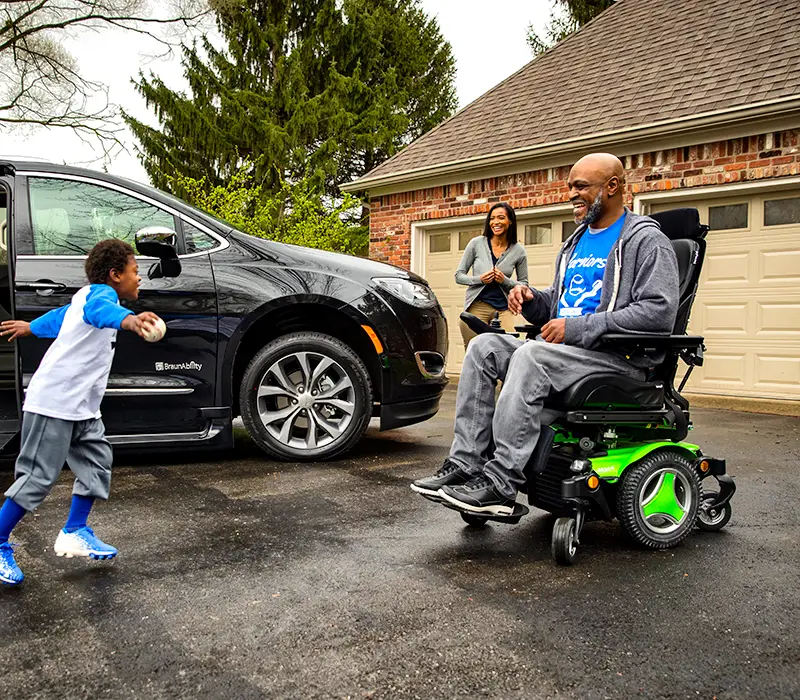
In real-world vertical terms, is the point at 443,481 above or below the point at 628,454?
below

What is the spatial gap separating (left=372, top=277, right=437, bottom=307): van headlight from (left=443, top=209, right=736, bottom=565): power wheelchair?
219 cm

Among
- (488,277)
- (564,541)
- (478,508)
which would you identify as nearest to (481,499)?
(478,508)

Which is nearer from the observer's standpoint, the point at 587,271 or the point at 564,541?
the point at 564,541

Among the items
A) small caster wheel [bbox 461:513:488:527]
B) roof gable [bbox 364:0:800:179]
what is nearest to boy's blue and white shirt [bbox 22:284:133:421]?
small caster wheel [bbox 461:513:488:527]

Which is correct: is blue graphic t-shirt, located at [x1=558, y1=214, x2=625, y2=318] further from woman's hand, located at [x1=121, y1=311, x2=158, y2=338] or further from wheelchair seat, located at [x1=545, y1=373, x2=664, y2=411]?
woman's hand, located at [x1=121, y1=311, x2=158, y2=338]

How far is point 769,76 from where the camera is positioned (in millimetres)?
9055

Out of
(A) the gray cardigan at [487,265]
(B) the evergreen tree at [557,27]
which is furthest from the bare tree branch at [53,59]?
(A) the gray cardigan at [487,265]

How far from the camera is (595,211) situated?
140 inches

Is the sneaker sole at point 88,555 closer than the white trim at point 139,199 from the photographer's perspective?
Yes

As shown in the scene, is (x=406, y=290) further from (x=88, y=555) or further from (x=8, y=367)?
(x=88, y=555)

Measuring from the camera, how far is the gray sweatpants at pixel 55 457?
9.67 feet

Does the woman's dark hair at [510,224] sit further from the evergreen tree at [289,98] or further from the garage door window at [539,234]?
the evergreen tree at [289,98]

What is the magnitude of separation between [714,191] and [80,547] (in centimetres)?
803

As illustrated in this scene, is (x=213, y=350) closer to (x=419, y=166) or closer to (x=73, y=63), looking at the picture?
(x=419, y=166)
